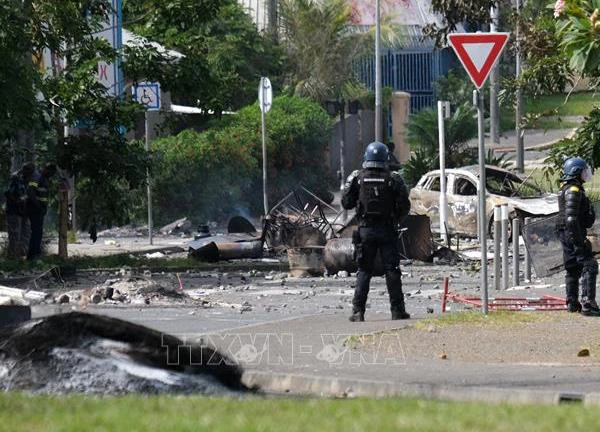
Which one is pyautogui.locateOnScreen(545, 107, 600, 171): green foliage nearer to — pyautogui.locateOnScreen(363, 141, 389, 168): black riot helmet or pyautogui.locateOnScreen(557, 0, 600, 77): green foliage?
pyautogui.locateOnScreen(363, 141, 389, 168): black riot helmet

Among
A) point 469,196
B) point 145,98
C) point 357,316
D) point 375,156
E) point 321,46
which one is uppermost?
point 321,46

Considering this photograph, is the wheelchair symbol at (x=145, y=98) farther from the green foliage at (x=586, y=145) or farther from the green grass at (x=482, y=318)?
the green grass at (x=482, y=318)

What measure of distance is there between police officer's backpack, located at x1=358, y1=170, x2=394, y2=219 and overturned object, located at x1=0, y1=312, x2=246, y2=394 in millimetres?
4307

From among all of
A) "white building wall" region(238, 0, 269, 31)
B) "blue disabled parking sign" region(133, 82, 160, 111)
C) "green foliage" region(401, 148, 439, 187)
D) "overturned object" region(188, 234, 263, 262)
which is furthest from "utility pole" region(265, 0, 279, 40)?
"overturned object" region(188, 234, 263, 262)

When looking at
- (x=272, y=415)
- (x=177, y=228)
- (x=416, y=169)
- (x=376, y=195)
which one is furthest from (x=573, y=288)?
(x=416, y=169)

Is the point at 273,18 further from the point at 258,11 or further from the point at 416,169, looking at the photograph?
the point at 416,169

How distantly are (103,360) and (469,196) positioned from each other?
2150cm

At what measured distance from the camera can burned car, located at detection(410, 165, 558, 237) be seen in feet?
100

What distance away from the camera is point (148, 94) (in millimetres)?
25266

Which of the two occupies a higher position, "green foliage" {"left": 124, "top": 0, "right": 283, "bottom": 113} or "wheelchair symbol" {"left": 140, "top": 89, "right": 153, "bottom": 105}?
"green foliage" {"left": 124, "top": 0, "right": 283, "bottom": 113}

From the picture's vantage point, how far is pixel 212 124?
4178cm

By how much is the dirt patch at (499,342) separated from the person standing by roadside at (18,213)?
11.4 meters

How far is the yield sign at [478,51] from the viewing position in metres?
14.9

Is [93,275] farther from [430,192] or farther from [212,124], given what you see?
[212,124]
